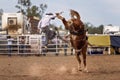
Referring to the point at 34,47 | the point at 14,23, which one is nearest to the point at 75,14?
the point at 34,47

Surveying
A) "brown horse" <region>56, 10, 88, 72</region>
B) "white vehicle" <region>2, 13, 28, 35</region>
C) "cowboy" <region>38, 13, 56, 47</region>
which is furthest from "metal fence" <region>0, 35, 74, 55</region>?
"brown horse" <region>56, 10, 88, 72</region>

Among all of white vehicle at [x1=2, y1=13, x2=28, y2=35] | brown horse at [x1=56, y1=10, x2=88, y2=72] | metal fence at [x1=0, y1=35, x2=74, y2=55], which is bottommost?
metal fence at [x1=0, y1=35, x2=74, y2=55]

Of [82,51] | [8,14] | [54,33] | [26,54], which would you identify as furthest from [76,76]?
[8,14]

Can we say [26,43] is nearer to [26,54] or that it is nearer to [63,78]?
[26,54]

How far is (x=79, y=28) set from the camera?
13852 millimetres

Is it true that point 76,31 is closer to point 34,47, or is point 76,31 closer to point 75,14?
point 75,14

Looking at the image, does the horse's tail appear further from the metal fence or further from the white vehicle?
the white vehicle

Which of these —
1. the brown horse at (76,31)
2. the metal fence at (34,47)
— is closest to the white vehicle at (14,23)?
the metal fence at (34,47)

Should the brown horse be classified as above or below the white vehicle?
below

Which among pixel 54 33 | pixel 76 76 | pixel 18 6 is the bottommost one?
pixel 76 76

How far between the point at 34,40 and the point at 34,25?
934 cm

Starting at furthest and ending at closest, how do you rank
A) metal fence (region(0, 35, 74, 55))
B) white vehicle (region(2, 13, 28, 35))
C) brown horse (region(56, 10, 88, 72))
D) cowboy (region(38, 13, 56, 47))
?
white vehicle (region(2, 13, 28, 35)) < metal fence (region(0, 35, 74, 55)) < cowboy (region(38, 13, 56, 47)) < brown horse (region(56, 10, 88, 72))

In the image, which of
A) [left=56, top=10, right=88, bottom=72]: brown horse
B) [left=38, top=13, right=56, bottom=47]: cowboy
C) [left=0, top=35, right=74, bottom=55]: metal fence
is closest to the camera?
[left=56, top=10, right=88, bottom=72]: brown horse

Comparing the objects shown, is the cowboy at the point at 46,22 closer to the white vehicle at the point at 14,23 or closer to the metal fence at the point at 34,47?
the metal fence at the point at 34,47
